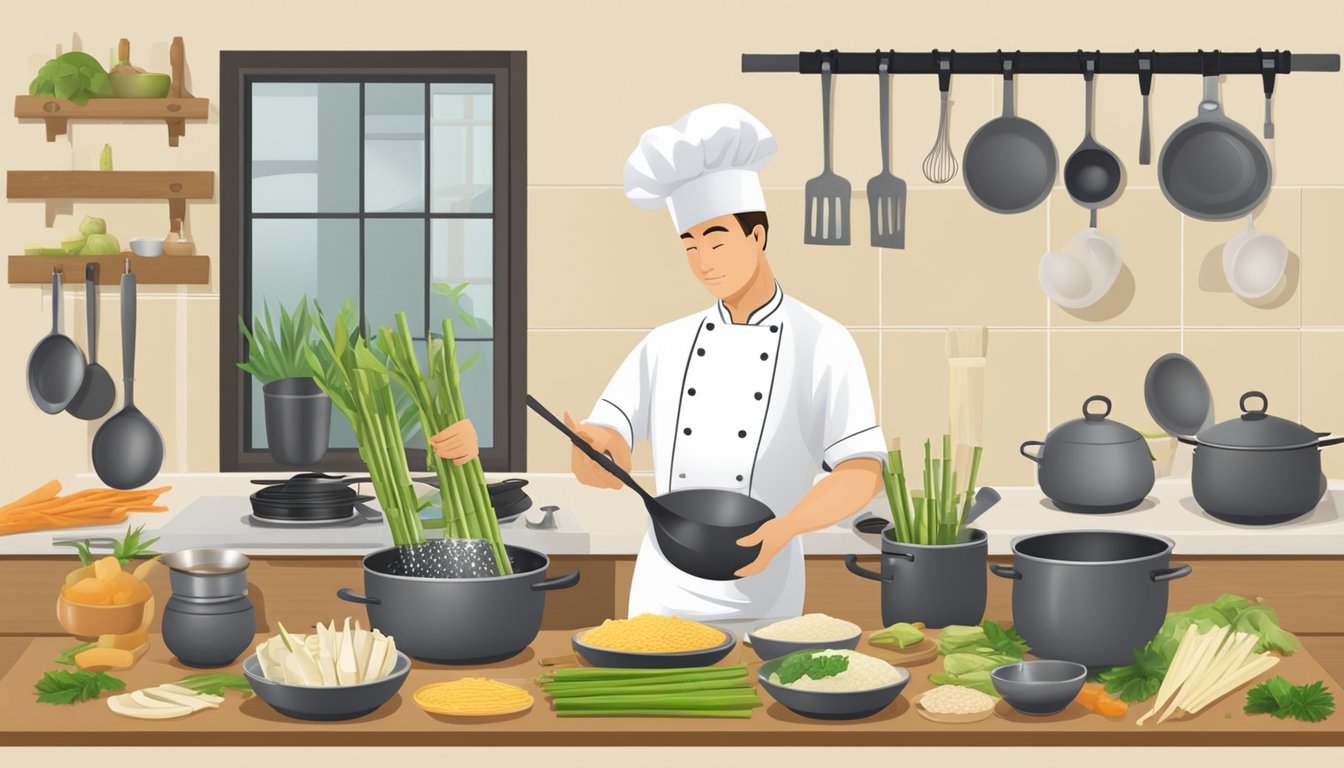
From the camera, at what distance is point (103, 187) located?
3.76m

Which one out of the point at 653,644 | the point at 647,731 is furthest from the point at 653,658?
the point at 647,731

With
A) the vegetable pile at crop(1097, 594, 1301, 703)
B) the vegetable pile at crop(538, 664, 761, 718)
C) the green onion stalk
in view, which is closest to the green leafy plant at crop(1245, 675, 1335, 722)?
the vegetable pile at crop(1097, 594, 1301, 703)

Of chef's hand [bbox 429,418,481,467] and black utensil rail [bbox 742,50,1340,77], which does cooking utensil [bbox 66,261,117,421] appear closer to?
black utensil rail [bbox 742,50,1340,77]

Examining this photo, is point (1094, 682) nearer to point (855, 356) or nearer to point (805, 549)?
point (855, 356)

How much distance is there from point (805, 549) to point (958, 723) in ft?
4.27

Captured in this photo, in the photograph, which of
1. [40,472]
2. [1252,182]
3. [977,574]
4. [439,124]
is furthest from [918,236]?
[40,472]

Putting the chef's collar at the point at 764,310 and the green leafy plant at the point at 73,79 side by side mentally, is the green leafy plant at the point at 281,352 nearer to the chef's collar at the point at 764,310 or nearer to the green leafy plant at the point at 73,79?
the green leafy plant at the point at 73,79

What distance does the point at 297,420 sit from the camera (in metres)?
3.72

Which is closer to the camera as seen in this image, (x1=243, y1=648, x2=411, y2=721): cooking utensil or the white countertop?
(x1=243, y1=648, x2=411, y2=721): cooking utensil

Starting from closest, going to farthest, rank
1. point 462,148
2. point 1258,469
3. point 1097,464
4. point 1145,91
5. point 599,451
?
1. point 599,451
2. point 1258,469
3. point 1097,464
4. point 1145,91
5. point 462,148

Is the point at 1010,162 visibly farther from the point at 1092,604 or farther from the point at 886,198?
the point at 1092,604

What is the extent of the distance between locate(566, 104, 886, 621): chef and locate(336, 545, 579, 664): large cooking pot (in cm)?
48

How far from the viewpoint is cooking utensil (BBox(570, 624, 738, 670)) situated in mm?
2068

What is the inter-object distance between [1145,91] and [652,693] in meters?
2.37
